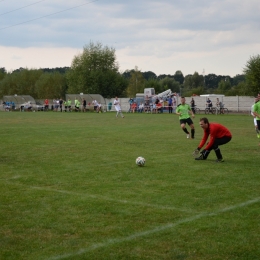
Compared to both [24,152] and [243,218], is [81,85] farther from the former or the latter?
[243,218]

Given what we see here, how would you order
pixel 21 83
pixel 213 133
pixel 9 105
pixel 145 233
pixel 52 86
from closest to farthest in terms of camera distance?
pixel 145 233 → pixel 213 133 → pixel 9 105 → pixel 52 86 → pixel 21 83

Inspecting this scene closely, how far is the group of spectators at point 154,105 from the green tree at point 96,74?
67.5 feet

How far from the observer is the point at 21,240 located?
630 cm

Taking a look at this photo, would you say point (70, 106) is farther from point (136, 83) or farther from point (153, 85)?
point (136, 83)

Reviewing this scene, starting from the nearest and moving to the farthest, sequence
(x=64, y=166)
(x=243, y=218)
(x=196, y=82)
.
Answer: (x=243, y=218), (x=64, y=166), (x=196, y=82)

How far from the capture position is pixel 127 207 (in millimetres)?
8008

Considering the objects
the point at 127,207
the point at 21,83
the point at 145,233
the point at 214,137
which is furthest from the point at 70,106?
the point at 145,233

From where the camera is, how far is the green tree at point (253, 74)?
169 ft

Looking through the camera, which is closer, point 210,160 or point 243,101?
point 210,160

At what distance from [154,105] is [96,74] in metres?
26.4

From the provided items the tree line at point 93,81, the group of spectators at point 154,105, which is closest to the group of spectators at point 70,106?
the group of spectators at point 154,105

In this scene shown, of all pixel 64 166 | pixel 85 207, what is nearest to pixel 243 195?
pixel 85 207

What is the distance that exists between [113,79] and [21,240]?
72622mm

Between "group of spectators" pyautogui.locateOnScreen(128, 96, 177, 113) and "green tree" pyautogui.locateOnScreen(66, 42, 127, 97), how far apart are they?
20.6 metres
